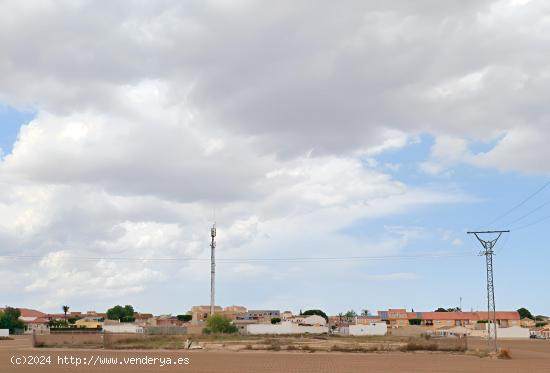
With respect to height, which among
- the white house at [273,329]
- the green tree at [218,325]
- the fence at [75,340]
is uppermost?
the fence at [75,340]

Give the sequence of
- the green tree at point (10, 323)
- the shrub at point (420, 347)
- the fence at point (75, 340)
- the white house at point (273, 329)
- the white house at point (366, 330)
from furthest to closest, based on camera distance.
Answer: the green tree at point (10, 323), the white house at point (366, 330), the white house at point (273, 329), the fence at point (75, 340), the shrub at point (420, 347)

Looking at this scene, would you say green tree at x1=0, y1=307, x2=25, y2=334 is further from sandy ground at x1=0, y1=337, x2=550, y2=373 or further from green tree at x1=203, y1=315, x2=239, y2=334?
sandy ground at x1=0, y1=337, x2=550, y2=373

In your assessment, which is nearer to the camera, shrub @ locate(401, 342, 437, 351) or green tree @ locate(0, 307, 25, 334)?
shrub @ locate(401, 342, 437, 351)

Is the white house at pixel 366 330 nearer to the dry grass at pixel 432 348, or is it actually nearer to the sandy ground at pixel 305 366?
the dry grass at pixel 432 348

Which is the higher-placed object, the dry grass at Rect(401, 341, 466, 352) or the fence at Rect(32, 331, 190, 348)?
the fence at Rect(32, 331, 190, 348)

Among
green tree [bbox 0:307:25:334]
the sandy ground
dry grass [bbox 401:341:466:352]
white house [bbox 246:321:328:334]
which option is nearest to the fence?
the sandy ground

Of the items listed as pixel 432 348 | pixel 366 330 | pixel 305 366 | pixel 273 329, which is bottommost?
pixel 366 330

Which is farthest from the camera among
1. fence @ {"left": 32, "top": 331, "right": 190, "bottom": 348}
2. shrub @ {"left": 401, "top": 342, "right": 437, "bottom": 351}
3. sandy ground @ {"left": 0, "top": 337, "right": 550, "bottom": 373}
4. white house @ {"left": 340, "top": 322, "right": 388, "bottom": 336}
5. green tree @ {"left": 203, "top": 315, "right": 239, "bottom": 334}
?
white house @ {"left": 340, "top": 322, "right": 388, "bottom": 336}

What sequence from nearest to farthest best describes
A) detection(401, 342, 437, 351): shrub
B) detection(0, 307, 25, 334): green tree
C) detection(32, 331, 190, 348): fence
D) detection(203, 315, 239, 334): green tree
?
detection(401, 342, 437, 351): shrub
detection(32, 331, 190, 348): fence
detection(203, 315, 239, 334): green tree
detection(0, 307, 25, 334): green tree

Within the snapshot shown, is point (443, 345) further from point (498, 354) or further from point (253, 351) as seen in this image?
point (253, 351)

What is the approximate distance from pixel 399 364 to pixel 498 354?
55.6 feet

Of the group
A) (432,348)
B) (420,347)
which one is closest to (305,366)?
(432,348)

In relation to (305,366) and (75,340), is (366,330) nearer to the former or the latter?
(75,340)

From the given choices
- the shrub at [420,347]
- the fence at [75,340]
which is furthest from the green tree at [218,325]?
the shrub at [420,347]
